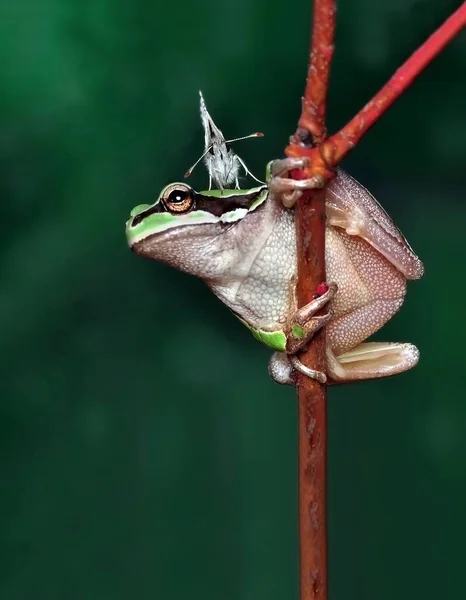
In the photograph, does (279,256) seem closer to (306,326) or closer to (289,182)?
(306,326)

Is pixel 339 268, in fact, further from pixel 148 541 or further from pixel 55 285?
pixel 148 541

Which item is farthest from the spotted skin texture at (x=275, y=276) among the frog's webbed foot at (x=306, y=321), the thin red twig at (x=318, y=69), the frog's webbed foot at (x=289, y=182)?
→ the thin red twig at (x=318, y=69)

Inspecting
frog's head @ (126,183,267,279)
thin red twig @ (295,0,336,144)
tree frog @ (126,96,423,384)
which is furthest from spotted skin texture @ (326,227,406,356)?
thin red twig @ (295,0,336,144)

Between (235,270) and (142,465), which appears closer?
(235,270)

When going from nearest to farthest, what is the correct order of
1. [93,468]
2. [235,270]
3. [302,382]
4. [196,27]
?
[302,382] → [235,270] → [196,27] → [93,468]

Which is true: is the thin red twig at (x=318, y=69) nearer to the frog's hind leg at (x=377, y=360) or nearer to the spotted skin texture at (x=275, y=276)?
the spotted skin texture at (x=275, y=276)

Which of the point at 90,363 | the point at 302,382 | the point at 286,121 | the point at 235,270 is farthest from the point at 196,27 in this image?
the point at 302,382
